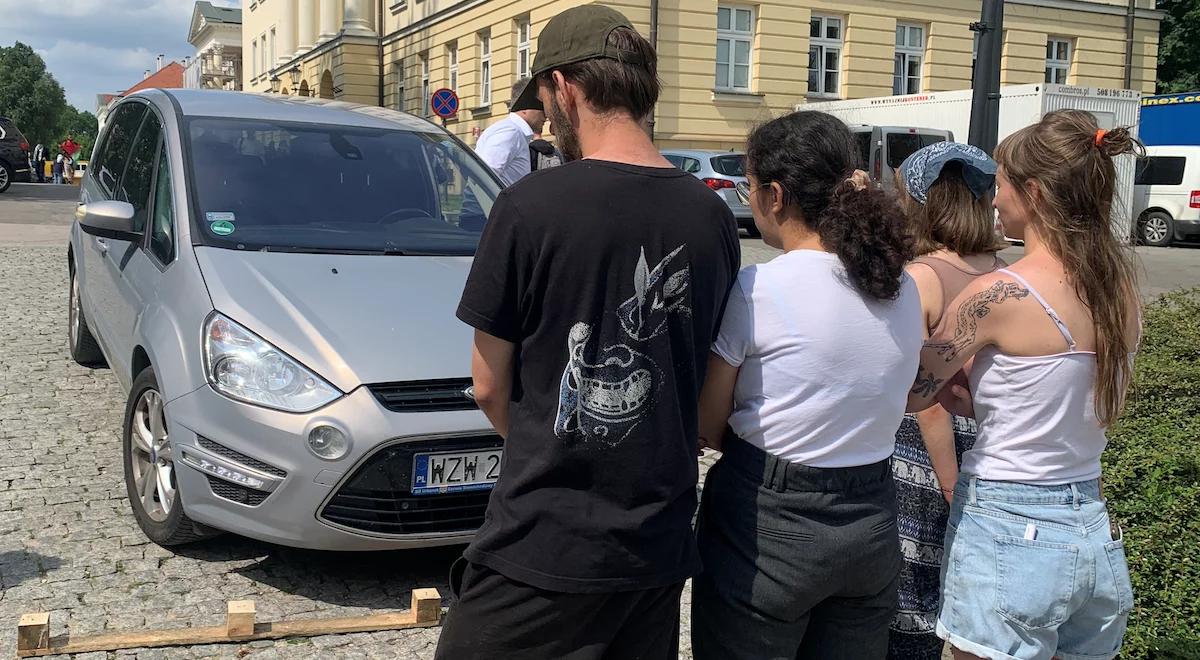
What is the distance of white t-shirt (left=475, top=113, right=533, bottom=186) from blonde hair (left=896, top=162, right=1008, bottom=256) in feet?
13.1

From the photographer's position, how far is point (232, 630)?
3.32 metres

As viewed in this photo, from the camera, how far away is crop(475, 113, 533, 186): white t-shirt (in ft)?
21.0

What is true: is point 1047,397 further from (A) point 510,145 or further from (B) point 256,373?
(A) point 510,145

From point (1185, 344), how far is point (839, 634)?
11.6ft

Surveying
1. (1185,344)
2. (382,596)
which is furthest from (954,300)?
(1185,344)

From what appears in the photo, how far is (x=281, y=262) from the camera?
4105 mm

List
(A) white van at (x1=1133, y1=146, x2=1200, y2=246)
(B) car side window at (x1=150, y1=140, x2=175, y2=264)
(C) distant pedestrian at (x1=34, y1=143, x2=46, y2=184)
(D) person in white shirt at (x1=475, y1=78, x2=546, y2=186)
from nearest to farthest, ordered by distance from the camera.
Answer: (B) car side window at (x1=150, y1=140, x2=175, y2=264) < (D) person in white shirt at (x1=475, y1=78, x2=546, y2=186) < (A) white van at (x1=1133, y1=146, x2=1200, y2=246) < (C) distant pedestrian at (x1=34, y1=143, x2=46, y2=184)

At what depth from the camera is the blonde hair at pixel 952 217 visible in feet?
8.46

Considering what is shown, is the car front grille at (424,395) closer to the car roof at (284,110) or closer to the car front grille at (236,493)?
the car front grille at (236,493)

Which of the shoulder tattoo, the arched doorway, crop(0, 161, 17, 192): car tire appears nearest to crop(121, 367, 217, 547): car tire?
the shoulder tattoo

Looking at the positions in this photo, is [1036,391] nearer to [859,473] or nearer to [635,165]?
[859,473]

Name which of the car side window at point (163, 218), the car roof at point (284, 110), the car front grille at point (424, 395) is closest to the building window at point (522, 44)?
the car roof at point (284, 110)

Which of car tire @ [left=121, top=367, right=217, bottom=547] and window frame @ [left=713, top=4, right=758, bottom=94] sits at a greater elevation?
window frame @ [left=713, top=4, right=758, bottom=94]

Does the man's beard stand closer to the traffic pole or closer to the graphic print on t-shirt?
the graphic print on t-shirt
